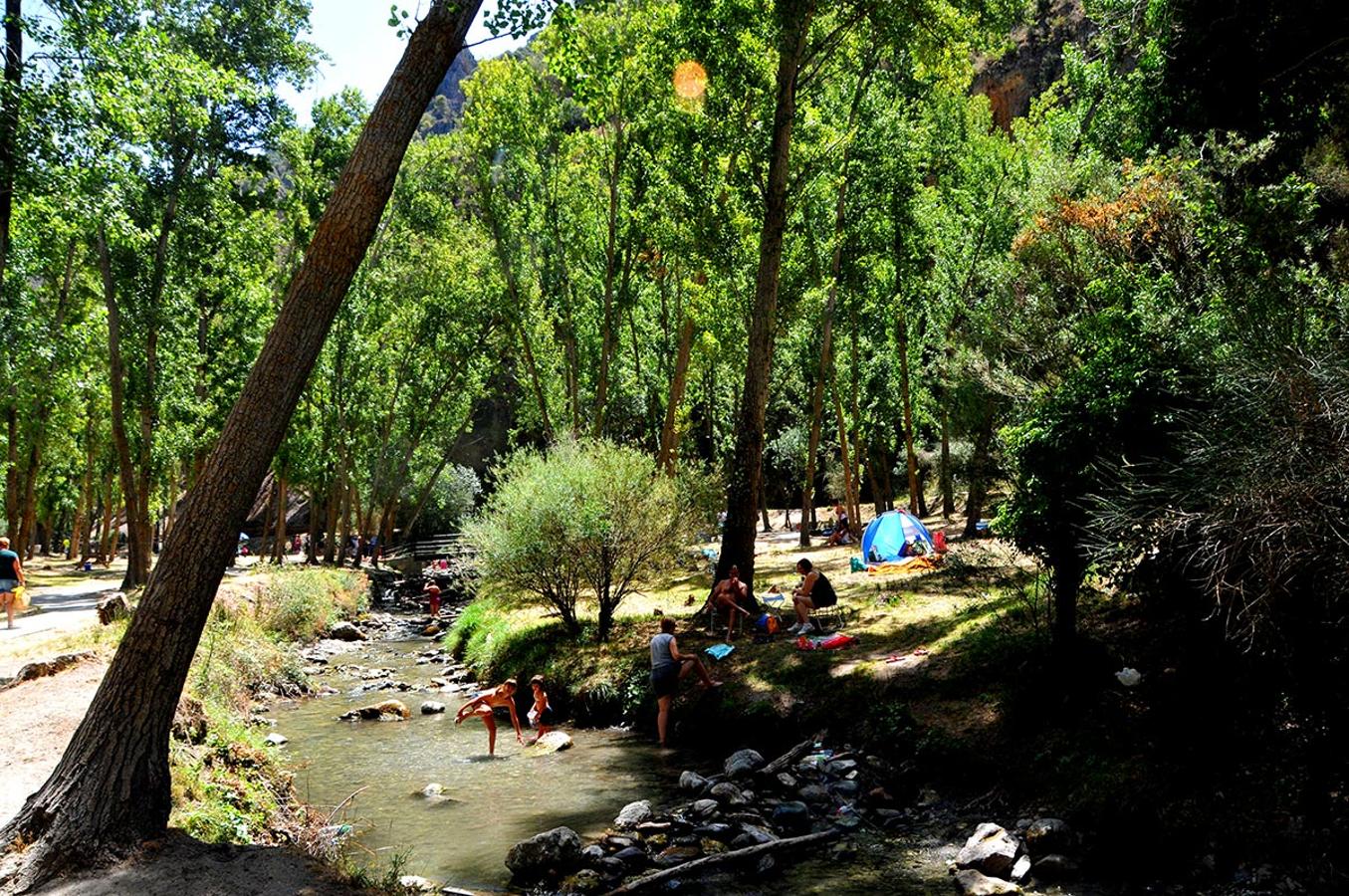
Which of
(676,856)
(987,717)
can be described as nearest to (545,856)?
(676,856)

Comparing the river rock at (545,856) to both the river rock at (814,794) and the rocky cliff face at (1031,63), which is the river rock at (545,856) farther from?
the rocky cliff face at (1031,63)

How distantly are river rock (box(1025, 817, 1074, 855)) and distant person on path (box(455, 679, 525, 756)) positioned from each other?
308 inches

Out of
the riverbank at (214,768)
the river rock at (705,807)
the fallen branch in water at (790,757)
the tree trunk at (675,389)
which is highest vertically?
the tree trunk at (675,389)

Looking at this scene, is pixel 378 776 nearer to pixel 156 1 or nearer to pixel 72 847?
pixel 72 847

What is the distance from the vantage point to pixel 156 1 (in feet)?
65.9

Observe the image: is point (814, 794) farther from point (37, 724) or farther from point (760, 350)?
point (37, 724)

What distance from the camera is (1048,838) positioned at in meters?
7.98

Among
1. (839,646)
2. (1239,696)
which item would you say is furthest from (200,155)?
(1239,696)

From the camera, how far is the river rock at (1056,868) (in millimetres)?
7590

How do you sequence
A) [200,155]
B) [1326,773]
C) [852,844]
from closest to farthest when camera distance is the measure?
[1326,773], [852,844], [200,155]

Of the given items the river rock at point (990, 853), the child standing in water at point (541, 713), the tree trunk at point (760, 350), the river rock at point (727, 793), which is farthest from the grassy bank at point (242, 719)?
the tree trunk at point (760, 350)

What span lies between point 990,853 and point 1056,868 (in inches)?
22.0

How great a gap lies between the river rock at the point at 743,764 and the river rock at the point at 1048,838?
142 inches

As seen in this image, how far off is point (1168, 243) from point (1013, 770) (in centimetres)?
941
